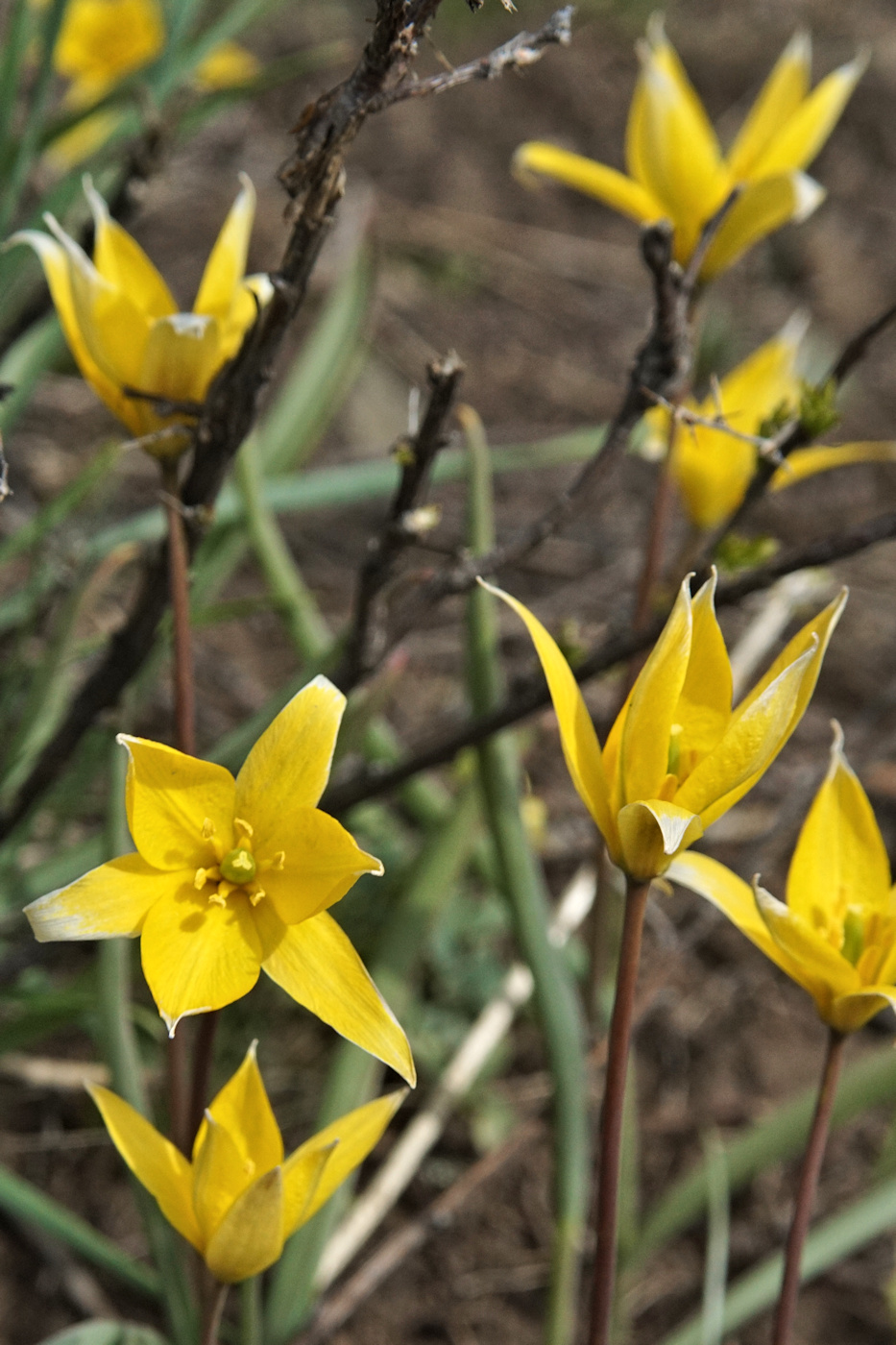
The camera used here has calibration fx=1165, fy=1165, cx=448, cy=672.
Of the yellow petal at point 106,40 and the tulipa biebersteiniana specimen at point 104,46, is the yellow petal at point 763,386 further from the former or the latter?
the yellow petal at point 106,40

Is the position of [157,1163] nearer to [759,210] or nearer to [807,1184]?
[807,1184]

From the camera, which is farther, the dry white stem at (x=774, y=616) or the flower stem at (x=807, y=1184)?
the dry white stem at (x=774, y=616)

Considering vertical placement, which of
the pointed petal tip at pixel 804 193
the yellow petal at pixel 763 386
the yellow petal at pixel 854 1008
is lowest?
the yellow petal at pixel 854 1008

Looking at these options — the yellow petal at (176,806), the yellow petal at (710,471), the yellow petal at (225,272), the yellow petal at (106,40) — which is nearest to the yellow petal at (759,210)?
the yellow petal at (710,471)

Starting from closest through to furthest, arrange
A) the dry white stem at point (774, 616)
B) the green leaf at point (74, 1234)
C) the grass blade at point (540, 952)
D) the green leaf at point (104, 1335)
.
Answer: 1. the green leaf at point (104, 1335)
2. the green leaf at point (74, 1234)
3. the grass blade at point (540, 952)
4. the dry white stem at point (774, 616)

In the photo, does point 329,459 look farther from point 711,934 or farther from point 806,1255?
point 806,1255

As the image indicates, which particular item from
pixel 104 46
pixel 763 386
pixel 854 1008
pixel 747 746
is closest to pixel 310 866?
pixel 747 746
